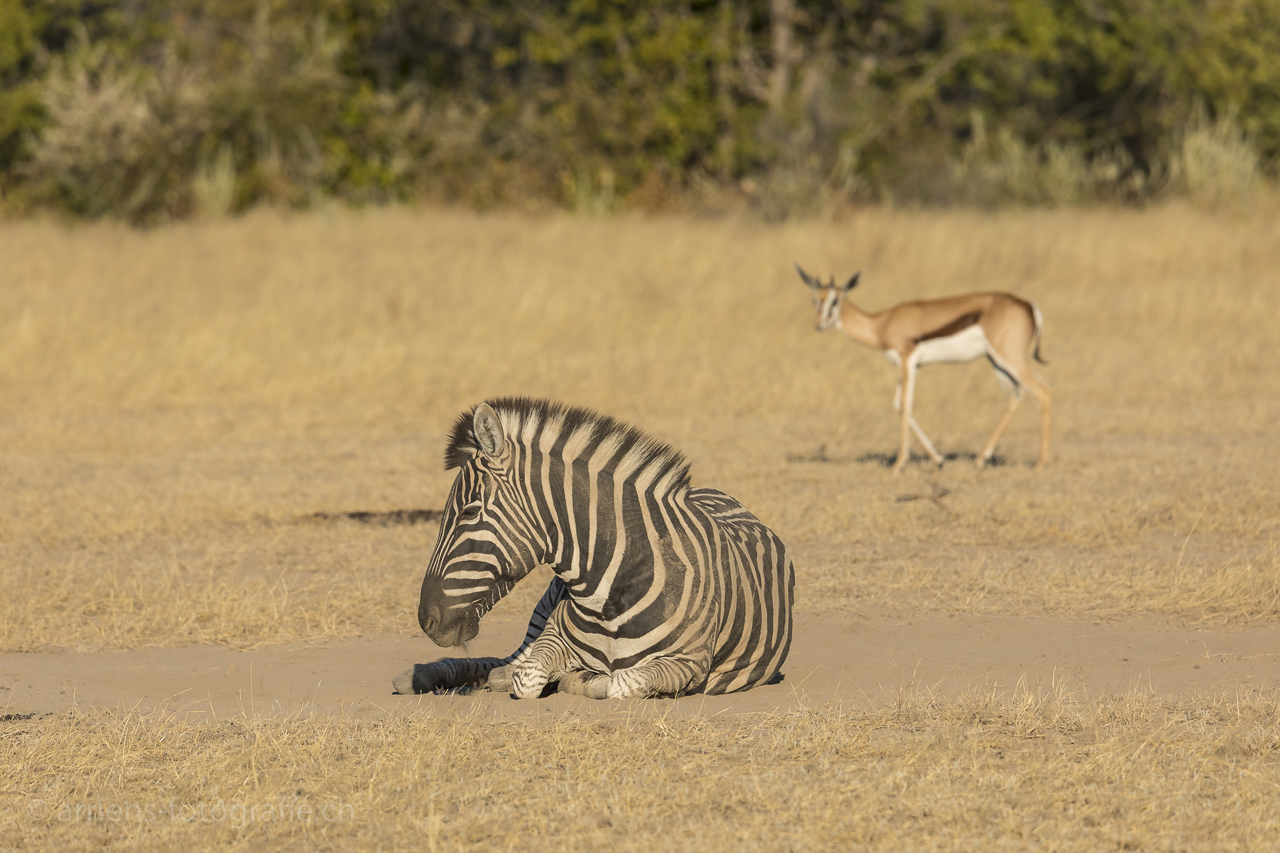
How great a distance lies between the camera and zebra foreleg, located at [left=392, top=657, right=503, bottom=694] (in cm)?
645

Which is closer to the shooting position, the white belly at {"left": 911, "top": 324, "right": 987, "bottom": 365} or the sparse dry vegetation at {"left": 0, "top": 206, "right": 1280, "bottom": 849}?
the sparse dry vegetation at {"left": 0, "top": 206, "right": 1280, "bottom": 849}

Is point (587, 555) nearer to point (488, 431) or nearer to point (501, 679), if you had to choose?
point (488, 431)

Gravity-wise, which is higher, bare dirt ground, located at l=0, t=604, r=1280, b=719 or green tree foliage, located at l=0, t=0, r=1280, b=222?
green tree foliage, located at l=0, t=0, r=1280, b=222

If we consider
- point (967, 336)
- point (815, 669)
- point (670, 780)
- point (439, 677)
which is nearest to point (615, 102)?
point (967, 336)

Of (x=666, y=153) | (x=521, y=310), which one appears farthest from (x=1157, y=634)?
(x=666, y=153)

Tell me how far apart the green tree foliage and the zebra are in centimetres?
1793

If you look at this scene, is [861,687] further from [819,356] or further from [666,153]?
[666,153]

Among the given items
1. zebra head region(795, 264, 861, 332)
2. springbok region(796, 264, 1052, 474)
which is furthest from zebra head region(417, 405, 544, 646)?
zebra head region(795, 264, 861, 332)

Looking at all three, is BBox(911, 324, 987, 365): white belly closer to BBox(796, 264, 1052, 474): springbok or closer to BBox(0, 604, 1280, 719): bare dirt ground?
BBox(796, 264, 1052, 474): springbok

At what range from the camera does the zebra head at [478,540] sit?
19.4 ft

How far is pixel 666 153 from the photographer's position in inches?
1081

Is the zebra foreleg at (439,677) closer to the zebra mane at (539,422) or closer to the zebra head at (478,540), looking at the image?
the zebra head at (478,540)

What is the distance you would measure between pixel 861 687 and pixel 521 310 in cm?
1243

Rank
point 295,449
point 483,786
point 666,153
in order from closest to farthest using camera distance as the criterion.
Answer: point 483,786, point 295,449, point 666,153
